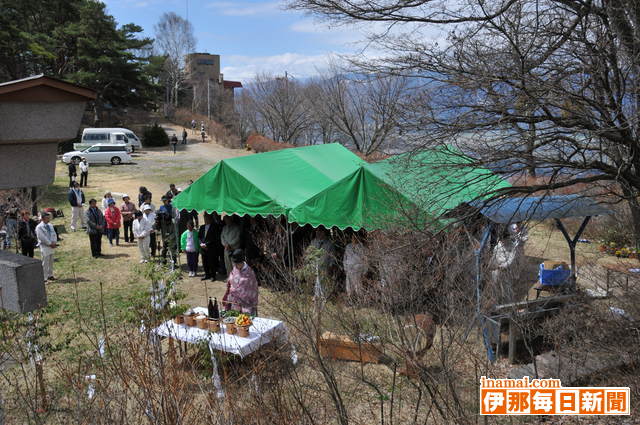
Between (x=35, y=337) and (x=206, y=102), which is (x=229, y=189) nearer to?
(x=35, y=337)

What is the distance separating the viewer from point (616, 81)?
6051 mm

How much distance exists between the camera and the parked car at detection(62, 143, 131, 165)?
99.3 ft

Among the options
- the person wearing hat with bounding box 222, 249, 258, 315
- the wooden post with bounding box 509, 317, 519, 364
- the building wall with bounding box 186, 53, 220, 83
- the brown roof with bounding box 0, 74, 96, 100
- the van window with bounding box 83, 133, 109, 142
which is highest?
the building wall with bounding box 186, 53, 220, 83

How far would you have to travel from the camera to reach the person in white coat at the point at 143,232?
1280 centimetres

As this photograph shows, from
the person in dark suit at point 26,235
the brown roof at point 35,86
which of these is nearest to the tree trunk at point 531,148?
the brown roof at point 35,86

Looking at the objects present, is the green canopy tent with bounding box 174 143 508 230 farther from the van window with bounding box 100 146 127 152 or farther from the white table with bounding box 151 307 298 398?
Answer: the van window with bounding box 100 146 127 152

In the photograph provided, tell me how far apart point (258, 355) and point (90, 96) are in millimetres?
4179

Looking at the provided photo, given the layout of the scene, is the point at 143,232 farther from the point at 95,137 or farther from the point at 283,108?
the point at 283,108

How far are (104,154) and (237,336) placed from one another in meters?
27.0

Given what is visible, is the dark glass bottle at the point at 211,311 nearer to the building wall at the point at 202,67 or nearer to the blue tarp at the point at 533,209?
the blue tarp at the point at 533,209

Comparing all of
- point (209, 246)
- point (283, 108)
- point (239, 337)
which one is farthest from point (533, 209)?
point (283, 108)

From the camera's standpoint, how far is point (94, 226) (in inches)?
527

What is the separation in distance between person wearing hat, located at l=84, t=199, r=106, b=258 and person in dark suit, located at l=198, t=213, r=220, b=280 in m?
3.32

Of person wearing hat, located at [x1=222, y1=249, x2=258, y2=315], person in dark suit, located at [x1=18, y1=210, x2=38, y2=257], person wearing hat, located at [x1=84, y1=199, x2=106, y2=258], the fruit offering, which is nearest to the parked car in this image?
person wearing hat, located at [x1=84, y1=199, x2=106, y2=258]
